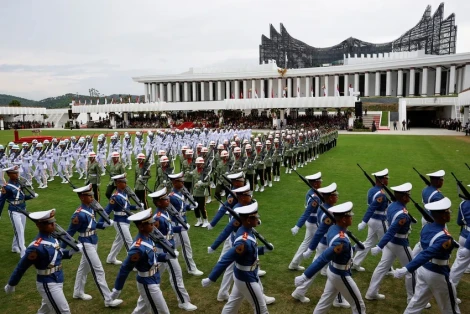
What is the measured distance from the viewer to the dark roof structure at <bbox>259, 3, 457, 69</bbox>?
92.4 m

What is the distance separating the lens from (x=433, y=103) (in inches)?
2122

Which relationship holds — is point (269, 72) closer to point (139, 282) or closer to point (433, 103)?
point (433, 103)

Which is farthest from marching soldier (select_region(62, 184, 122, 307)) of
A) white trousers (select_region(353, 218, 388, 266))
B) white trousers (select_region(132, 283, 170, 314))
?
white trousers (select_region(353, 218, 388, 266))

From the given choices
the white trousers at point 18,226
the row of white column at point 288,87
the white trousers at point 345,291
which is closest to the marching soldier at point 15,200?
the white trousers at point 18,226

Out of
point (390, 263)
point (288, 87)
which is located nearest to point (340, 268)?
point (390, 263)

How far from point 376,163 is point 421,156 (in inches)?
176

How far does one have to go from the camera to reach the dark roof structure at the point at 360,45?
92.4 m

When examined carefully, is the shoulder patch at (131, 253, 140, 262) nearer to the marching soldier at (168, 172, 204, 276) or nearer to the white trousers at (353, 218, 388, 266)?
the marching soldier at (168, 172, 204, 276)

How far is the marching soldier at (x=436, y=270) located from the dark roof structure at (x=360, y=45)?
318 ft

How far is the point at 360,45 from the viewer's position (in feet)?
373

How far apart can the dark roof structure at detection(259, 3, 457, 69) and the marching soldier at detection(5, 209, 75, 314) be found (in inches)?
3870

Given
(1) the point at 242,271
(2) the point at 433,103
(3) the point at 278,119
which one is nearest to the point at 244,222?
(1) the point at 242,271

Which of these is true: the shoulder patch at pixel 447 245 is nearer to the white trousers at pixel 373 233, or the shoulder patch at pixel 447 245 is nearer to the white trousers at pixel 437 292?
the white trousers at pixel 437 292

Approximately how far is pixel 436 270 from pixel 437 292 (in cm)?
31
